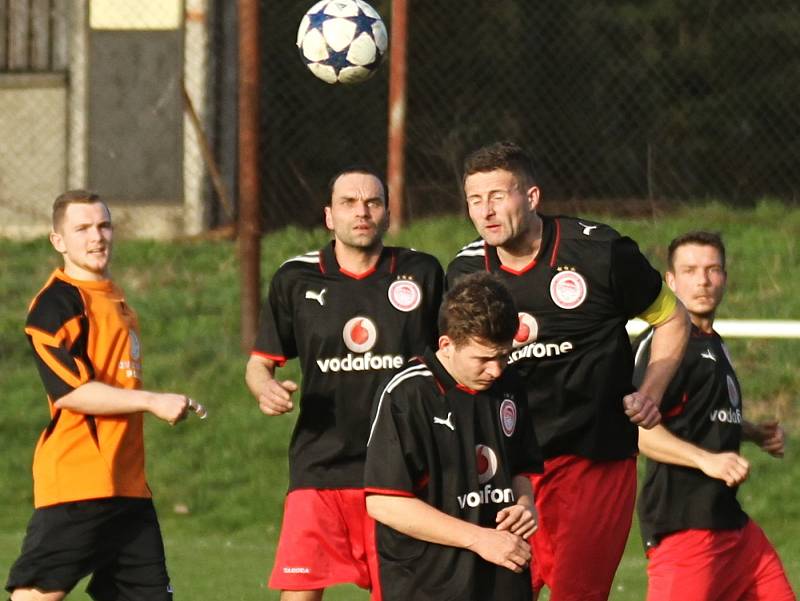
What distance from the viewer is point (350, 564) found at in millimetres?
6609

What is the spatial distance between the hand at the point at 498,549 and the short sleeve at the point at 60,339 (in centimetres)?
206

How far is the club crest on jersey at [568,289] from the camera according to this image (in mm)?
6172

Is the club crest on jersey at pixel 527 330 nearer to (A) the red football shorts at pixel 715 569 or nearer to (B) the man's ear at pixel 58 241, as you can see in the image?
(A) the red football shorts at pixel 715 569

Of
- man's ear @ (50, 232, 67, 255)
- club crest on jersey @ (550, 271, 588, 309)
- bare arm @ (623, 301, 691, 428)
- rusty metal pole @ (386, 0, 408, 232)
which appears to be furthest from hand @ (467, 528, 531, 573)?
rusty metal pole @ (386, 0, 408, 232)

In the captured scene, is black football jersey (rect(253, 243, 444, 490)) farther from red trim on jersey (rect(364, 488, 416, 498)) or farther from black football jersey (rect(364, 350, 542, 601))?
red trim on jersey (rect(364, 488, 416, 498))

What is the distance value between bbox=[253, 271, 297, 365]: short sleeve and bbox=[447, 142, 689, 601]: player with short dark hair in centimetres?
82

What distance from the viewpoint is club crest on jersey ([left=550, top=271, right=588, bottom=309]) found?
20.2 feet

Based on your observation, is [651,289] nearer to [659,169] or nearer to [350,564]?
[350,564]

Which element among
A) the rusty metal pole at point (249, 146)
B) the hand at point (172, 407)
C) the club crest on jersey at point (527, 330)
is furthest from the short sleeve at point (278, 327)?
the rusty metal pole at point (249, 146)

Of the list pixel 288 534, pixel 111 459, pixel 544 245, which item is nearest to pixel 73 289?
pixel 111 459

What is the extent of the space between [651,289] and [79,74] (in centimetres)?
985

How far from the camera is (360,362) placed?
259 inches

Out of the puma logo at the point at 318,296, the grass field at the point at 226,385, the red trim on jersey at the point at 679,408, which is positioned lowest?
the grass field at the point at 226,385

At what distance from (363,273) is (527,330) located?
2.70 ft
